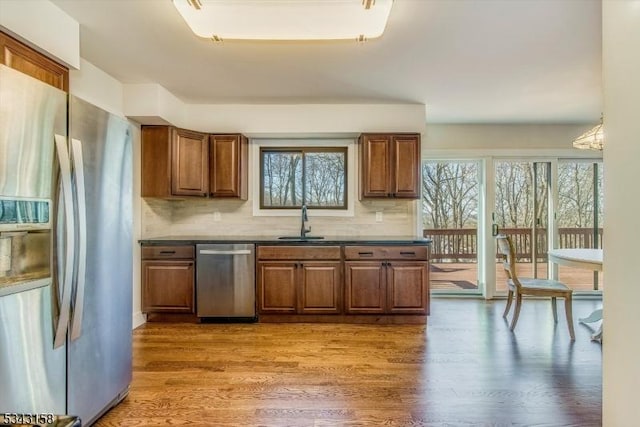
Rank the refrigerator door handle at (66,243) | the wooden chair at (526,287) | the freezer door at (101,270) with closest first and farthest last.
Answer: the refrigerator door handle at (66,243), the freezer door at (101,270), the wooden chair at (526,287)

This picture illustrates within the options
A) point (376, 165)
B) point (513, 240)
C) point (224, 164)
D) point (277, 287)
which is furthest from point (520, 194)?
point (224, 164)

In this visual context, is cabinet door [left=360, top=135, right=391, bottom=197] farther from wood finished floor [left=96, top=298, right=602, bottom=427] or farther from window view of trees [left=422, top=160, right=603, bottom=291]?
wood finished floor [left=96, top=298, right=602, bottom=427]

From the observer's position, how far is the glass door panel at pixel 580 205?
187 inches

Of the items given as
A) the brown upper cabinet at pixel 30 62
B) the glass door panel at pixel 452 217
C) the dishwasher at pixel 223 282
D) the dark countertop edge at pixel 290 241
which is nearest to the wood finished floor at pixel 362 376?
the dishwasher at pixel 223 282

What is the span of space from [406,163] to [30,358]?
11.3 feet

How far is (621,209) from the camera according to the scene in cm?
107

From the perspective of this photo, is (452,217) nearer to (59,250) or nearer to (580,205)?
(580,205)

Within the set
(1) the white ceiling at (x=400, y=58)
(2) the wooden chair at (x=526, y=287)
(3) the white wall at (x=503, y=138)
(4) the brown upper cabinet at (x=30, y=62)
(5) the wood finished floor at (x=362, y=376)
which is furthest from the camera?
(3) the white wall at (x=503, y=138)

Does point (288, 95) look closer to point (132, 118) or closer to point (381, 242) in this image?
point (132, 118)

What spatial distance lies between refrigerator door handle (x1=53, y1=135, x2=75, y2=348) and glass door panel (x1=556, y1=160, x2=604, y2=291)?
5.45 meters

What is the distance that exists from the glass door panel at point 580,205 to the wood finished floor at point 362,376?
1749 millimetres

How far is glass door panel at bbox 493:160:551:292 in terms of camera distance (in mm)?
4746

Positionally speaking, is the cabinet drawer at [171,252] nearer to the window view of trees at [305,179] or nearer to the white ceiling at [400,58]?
the window view of trees at [305,179]

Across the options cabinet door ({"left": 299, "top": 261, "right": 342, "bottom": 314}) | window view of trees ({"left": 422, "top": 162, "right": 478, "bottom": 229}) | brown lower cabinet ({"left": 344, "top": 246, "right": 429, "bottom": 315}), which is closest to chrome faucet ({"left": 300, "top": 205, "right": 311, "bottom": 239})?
cabinet door ({"left": 299, "top": 261, "right": 342, "bottom": 314})
